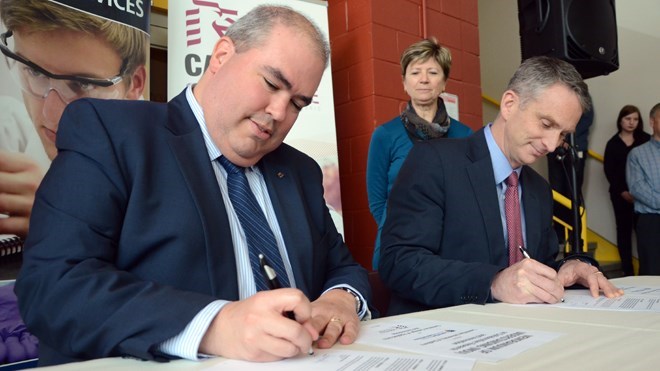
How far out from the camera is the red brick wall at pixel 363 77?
287cm

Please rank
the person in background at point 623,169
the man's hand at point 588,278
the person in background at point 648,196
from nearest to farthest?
the man's hand at point 588,278, the person in background at point 648,196, the person in background at point 623,169

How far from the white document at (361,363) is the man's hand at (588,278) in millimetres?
730

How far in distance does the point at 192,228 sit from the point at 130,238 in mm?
94

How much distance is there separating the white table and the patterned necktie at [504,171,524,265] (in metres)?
0.37

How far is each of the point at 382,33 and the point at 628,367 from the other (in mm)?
2518

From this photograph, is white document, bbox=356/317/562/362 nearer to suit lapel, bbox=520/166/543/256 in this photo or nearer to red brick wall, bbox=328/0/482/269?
suit lapel, bbox=520/166/543/256

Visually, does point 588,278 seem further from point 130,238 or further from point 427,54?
point 427,54

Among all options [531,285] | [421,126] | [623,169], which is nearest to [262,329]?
[531,285]

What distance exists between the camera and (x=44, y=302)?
72cm

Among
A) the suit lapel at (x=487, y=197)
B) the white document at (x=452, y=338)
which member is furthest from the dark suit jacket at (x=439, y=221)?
the white document at (x=452, y=338)

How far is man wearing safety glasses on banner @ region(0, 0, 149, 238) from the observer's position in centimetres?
174

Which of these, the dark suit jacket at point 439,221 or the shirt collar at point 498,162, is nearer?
the dark suit jacket at point 439,221

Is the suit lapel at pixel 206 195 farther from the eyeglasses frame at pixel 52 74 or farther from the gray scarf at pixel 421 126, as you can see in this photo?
the gray scarf at pixel 421 126

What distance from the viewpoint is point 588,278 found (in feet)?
4.04
